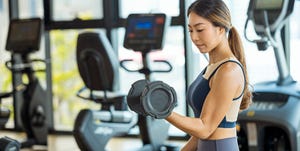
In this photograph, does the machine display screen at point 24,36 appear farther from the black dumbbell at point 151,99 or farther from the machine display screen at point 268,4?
the black dumbbell at point 151,99

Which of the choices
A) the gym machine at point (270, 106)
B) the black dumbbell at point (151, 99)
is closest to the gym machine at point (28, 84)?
the gym machine at point (270, 106)

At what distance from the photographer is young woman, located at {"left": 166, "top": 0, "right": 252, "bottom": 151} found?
201 cm

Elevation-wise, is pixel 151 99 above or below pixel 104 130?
above

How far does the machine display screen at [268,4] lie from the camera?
14.1 ft

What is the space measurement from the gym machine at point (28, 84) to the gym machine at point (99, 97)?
104 centimetres

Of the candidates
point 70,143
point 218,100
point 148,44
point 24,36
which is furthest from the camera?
point 70,143

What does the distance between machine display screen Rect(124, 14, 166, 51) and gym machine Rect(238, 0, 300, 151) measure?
0.89m

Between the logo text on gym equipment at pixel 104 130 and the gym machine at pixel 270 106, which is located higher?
the gym machine at pixel 270 106

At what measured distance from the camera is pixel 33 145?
235 inches

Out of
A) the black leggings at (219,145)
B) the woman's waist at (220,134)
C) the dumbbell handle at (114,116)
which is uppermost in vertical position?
the woman's waist at (220,134)

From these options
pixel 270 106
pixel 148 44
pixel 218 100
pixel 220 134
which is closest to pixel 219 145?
pixel 220 134

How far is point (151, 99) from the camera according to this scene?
1.76 meters

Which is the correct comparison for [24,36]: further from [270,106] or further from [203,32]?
[203,32]

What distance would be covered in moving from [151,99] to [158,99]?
30mm
